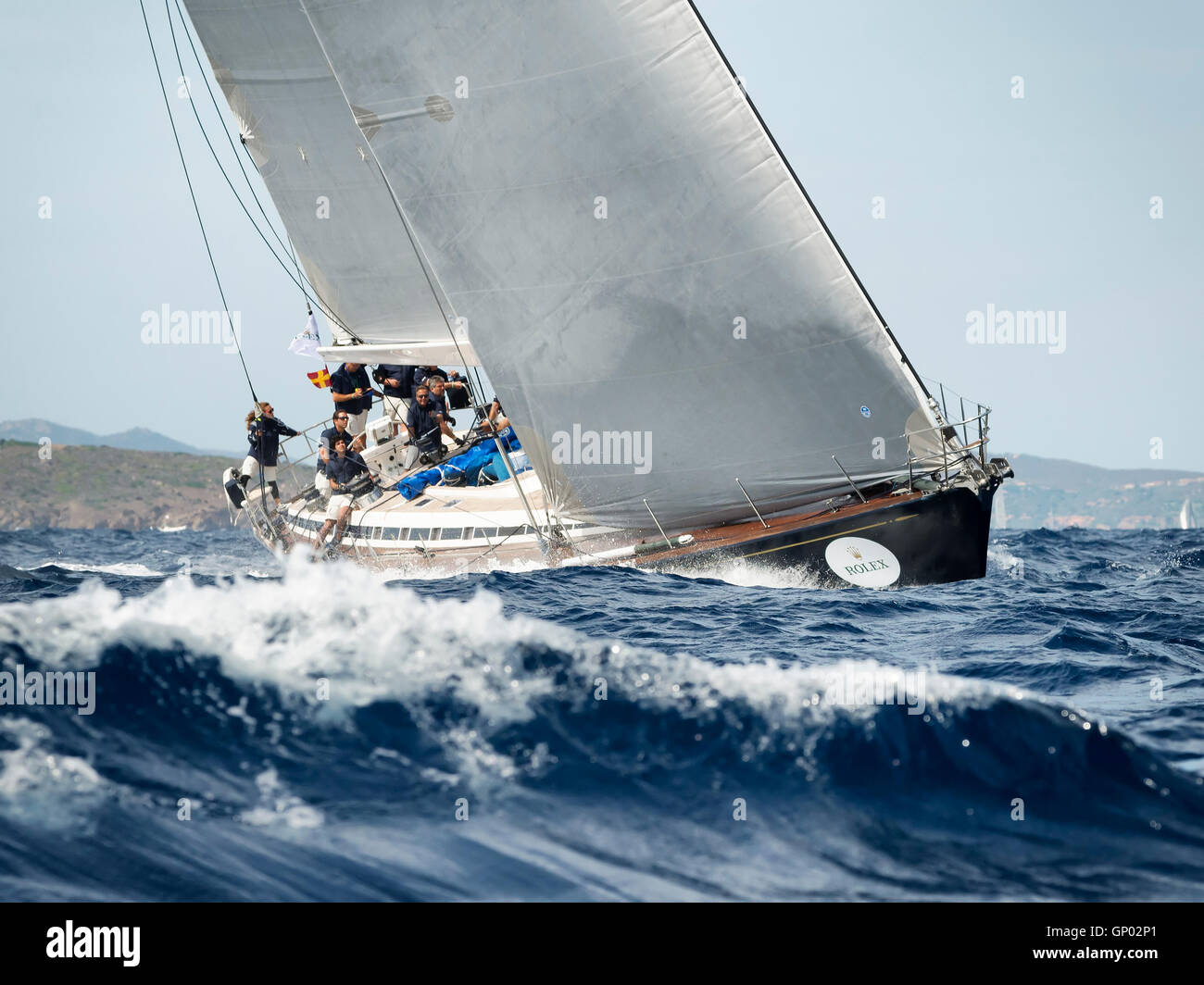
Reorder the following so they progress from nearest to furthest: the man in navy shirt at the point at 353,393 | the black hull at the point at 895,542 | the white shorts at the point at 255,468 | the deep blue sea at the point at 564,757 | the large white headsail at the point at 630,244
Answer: the deep blue sea at the point at 564,757
the black hull at the point at 895,542
the large white headsail at the point at 630,244
the white shorts at the point at 255,468
the man in navy shirt at the point at 353,393

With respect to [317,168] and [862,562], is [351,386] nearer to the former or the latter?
[317,168]

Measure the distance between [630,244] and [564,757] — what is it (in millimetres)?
8170

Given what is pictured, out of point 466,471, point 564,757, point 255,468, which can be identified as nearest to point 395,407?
point 255,468

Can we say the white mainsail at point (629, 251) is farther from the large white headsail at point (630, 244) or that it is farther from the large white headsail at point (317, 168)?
the large white headsail at point (317, 168)

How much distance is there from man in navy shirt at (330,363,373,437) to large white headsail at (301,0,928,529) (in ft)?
26.0

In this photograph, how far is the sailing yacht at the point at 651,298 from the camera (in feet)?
44.3

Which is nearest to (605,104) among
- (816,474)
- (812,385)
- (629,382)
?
(629,382)

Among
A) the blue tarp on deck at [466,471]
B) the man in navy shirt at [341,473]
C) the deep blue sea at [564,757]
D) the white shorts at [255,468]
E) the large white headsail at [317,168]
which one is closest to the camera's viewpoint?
the deep blue sea at [564,757]

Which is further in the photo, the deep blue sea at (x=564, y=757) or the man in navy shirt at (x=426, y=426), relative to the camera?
the man in navy shirt at (x=426, y=426)

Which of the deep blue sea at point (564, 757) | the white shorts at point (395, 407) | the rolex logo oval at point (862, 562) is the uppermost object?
the white shorts at point (395, 407)

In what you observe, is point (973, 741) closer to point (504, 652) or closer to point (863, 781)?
point (863, 781)

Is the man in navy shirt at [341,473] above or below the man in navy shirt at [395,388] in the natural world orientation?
below

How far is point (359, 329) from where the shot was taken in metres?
21.9

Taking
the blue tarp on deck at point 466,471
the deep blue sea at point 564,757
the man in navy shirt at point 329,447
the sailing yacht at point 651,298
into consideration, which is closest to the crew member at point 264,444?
the man in navy shirt at point 329,447
